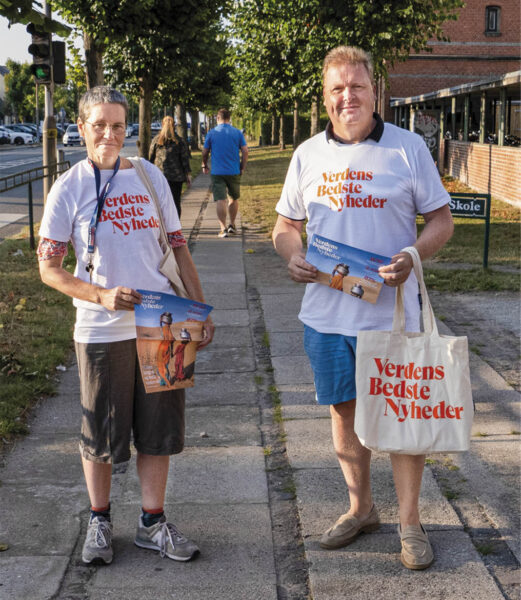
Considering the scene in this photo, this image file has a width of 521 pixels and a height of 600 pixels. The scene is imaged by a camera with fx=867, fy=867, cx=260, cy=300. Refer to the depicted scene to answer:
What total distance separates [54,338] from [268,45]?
49.2ft

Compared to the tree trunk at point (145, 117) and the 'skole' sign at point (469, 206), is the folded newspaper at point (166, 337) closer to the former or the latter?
the 'skole' sign at point (469, 206)

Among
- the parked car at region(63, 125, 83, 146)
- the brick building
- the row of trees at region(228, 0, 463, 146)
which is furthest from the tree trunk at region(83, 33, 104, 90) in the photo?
the parked car at region(63, 125, 83, 146)

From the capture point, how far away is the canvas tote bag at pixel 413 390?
10.3 ft

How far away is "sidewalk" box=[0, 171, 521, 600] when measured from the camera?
328 centimetres

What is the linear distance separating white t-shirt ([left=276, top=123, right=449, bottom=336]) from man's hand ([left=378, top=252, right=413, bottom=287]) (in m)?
0.12

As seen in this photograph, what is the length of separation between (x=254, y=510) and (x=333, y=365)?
3.09ft

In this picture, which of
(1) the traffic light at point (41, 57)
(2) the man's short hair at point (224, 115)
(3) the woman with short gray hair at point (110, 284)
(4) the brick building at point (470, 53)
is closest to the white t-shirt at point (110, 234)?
(3) the woman with short gray hair at point (110, 284)

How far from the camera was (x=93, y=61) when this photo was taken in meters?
14.8

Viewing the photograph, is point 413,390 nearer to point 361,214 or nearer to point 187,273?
Result: point 361,214

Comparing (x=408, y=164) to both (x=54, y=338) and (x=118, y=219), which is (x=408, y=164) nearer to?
(x=118, y=219)

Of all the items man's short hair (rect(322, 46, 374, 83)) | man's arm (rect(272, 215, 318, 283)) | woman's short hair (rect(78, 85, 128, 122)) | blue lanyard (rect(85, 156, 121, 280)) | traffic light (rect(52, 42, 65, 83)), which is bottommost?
man's arm (rect(272, 215, 318, 283))

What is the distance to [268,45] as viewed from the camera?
20.6 metres

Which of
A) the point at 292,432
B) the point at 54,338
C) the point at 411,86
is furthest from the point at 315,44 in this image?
the point at 411,86

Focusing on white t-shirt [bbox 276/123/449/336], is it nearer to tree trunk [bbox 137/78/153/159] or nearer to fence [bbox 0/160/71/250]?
fence [bbox 0/160/71/250]
